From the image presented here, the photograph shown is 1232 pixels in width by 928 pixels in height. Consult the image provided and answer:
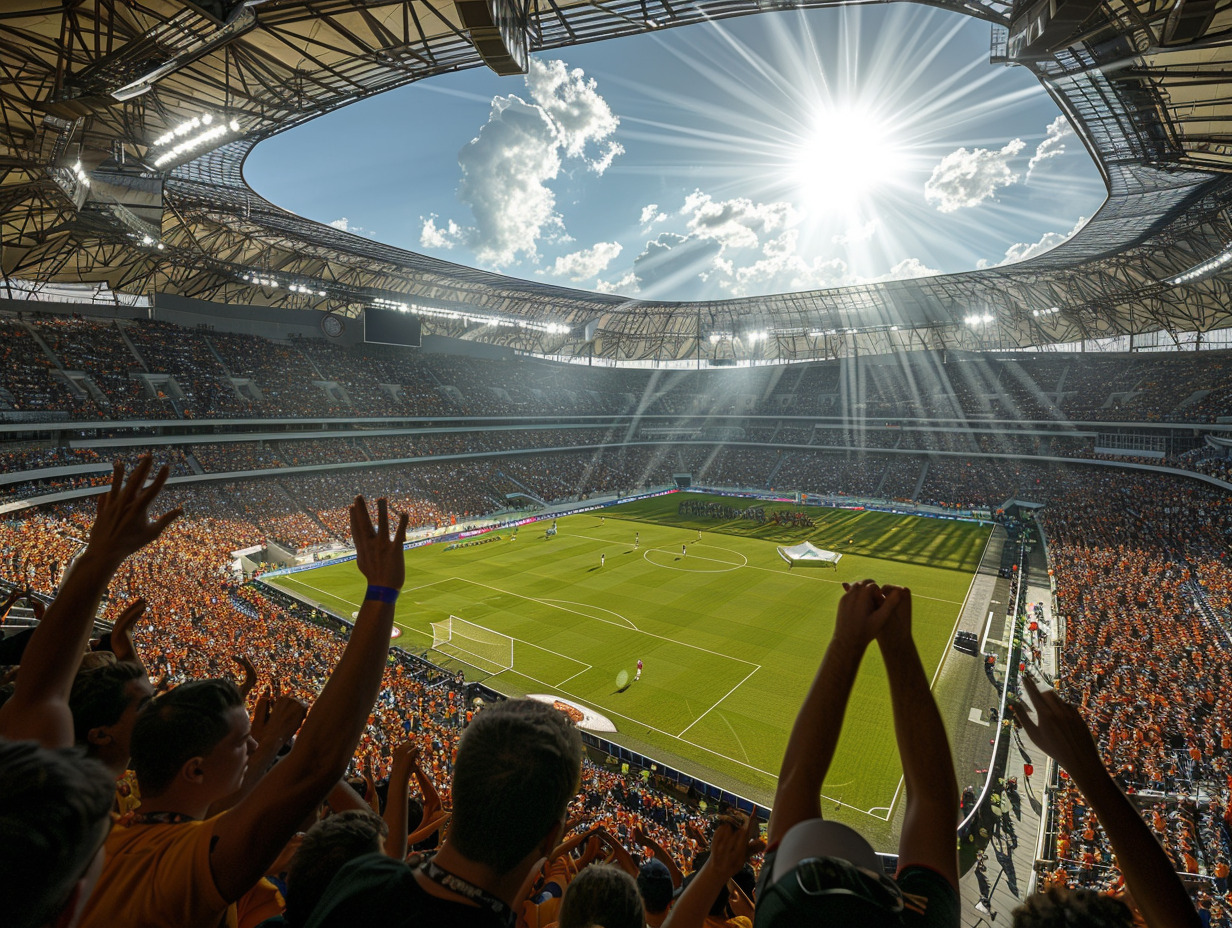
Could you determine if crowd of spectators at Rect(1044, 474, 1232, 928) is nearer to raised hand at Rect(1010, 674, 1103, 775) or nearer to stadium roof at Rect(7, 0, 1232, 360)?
raised hand at Rect(1010, 674, 1103, 775)

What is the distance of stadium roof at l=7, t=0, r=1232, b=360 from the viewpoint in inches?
588

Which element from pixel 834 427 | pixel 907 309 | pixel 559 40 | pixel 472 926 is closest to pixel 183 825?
pixel 472 926

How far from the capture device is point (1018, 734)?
1797cm

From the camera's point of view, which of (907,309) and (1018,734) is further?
(907,309)

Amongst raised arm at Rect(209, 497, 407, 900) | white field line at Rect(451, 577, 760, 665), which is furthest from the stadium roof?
white field line at Rect(451, 577, 760, 665)

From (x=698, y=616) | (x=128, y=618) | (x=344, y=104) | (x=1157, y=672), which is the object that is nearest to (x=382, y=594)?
(x=128, y=618)

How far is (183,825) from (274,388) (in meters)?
53.5

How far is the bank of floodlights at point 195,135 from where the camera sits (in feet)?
69.6

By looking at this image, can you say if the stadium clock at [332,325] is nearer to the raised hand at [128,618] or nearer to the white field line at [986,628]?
the white field line at [986,628]

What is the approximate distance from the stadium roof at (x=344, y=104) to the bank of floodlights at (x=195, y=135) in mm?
116

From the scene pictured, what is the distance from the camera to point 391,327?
56.7m

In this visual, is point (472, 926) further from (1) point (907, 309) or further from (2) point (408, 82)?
(1) point (907, 309)

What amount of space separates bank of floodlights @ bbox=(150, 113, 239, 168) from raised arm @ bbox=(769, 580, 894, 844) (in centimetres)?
2704

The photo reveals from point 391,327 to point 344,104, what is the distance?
121 ft
